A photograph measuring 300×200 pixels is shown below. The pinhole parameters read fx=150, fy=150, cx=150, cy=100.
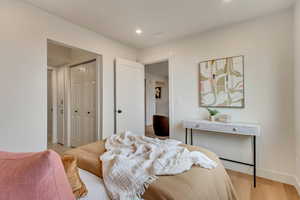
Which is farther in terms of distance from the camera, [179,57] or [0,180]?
[179,57]

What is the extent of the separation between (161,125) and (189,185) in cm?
363

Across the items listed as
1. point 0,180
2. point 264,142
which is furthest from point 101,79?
point 264,142

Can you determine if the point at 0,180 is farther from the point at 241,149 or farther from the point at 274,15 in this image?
the point at 274,15

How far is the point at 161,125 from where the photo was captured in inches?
181

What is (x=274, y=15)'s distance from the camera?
2217 millimetres

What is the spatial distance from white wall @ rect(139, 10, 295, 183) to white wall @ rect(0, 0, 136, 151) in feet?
8.27

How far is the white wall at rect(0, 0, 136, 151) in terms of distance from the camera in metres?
1.81

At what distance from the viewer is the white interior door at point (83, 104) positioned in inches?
127

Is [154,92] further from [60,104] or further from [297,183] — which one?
[297,183]

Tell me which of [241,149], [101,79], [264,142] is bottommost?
[241,149]

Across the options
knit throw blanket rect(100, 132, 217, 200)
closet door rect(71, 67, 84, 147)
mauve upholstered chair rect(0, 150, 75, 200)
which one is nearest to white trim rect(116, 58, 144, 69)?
closet door rect(71, 67, 84, 147)

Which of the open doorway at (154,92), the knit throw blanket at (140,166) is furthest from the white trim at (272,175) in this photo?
the open doorway at (154,92)

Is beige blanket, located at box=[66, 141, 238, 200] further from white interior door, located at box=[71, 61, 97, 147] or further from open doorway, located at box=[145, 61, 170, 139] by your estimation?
open doorway, located at box=[145, 61, 170, 139]

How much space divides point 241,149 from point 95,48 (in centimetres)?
311
